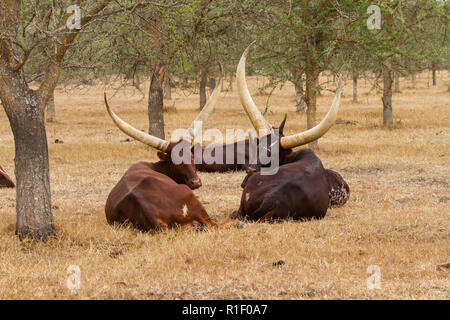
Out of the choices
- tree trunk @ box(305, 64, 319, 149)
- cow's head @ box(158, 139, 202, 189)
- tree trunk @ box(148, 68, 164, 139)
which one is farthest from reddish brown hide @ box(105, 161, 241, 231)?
tree trunk @ box(148, 68, 164, 139)

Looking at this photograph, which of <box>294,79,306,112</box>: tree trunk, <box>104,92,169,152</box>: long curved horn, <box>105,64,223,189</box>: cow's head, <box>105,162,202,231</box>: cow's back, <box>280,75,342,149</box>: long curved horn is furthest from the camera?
<box>294,79,306,112</box>: tree trunk

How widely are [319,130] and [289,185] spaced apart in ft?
2.15

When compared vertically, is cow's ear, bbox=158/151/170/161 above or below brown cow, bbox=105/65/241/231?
above

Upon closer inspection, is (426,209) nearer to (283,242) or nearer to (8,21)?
(283,242)

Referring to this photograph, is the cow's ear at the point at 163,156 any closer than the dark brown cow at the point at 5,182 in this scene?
Yes

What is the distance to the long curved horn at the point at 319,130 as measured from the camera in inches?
231

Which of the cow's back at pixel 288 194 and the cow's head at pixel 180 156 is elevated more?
the cow's head at pixel 180 156

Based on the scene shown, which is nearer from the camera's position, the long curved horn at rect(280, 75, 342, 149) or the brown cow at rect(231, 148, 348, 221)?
the long curved horn at rect(280, 75, 342, 149)

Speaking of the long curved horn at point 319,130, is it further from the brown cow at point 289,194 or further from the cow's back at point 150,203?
the cow's back at point 150,203

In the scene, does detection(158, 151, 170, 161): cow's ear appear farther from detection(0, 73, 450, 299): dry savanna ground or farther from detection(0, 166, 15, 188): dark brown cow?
detection(0, 166, 15, 188): dark brown cow

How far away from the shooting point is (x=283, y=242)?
5199 mm

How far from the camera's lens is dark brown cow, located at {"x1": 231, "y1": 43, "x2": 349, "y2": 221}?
20.2 feet

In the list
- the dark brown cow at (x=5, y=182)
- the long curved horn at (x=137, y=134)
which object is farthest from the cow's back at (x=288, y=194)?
the dark brown cow at (x=5, y=182)

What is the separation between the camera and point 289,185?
6219mm
